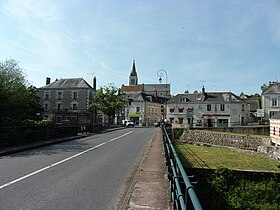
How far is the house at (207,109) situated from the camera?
63.2 m

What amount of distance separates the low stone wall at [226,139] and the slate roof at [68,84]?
105 feet

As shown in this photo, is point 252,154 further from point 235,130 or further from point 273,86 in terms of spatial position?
point 273,86

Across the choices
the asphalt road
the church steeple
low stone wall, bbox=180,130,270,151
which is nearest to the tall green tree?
the asphalt road

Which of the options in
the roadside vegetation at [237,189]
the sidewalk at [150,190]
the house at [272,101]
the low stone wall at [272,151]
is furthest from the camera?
the house at [272,101]

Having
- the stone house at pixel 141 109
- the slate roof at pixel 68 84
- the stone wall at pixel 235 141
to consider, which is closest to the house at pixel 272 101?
the stone wall at pixel 235 141

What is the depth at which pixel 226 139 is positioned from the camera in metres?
36.2

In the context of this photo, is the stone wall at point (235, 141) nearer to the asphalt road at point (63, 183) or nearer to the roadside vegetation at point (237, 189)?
the roadside vegetation at point (237, 189)

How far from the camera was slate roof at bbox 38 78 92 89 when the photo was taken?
66.2 metres

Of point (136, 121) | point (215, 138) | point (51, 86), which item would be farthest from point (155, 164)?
point (136, 121)

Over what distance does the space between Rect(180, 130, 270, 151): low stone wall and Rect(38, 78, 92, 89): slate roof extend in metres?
32.0

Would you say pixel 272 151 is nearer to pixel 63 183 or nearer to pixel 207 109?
pixel 63 183

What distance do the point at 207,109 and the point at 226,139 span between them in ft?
101

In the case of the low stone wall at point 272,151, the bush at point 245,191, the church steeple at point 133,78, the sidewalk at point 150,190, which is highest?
the church steeple at point 133,78

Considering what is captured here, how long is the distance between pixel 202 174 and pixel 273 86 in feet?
174
